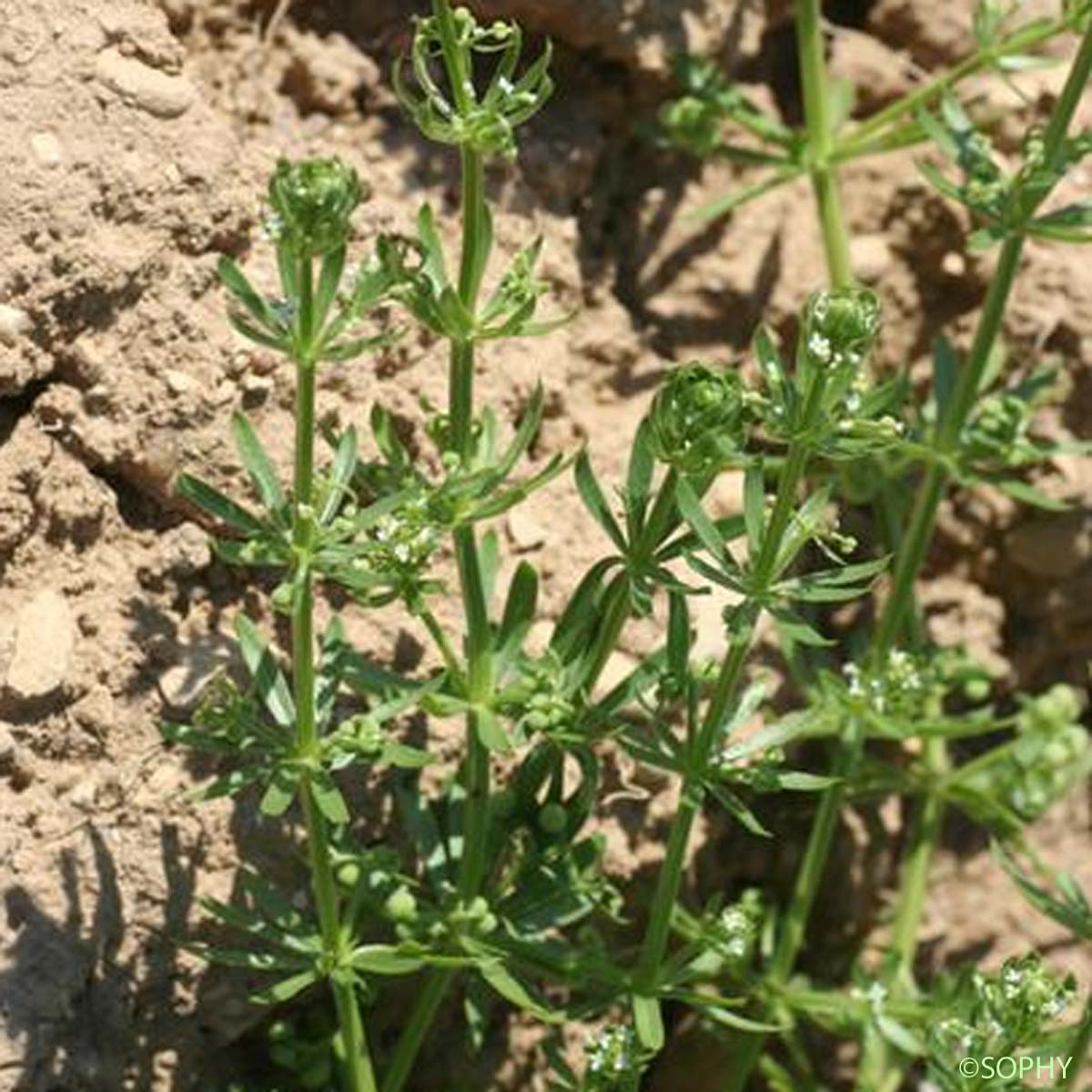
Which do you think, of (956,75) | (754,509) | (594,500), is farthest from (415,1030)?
(956,75)

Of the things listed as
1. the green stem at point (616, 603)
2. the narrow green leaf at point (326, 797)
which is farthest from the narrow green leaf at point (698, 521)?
the narrow green leaf at point (326, 797)

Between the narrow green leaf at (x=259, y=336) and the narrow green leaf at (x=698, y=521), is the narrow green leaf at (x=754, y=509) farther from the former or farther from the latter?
the narrow green leaf at (x=259, y=336)

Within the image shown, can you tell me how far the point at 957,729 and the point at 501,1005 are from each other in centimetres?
107

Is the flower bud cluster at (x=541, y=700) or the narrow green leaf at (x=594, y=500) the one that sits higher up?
the narrow green leaf at (x=594, y=500)

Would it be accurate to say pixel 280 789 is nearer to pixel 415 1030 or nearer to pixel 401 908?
pixel 401 908

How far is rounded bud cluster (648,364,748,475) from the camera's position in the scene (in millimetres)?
3221

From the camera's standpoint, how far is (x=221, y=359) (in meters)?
3.89

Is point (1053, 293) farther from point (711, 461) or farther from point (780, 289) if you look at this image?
point (711, 461)

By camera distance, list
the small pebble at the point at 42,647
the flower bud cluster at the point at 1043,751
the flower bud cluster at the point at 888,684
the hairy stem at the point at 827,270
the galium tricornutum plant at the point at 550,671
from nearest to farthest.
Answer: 1. the galium tricornutum plant at the point at 550,671
2. the small pebble at the point at 42,647
3. the flower bud cluster at the point at 888,684
4. the hairy stem at the point at 827,270
5. the flower bud cluster at the point at 1043,751

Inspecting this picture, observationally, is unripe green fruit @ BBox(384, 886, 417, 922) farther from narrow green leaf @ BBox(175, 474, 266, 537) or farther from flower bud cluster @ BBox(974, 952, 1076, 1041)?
flower bud cluster @ BBox(974, 952, 1076, 1041)

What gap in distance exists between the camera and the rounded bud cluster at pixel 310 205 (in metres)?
3.04

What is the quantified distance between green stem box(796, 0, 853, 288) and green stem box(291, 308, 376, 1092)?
62.3 inches

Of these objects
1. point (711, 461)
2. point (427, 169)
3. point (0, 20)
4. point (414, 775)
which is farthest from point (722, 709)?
point (0, 20)

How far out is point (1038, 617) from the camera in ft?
16.9
